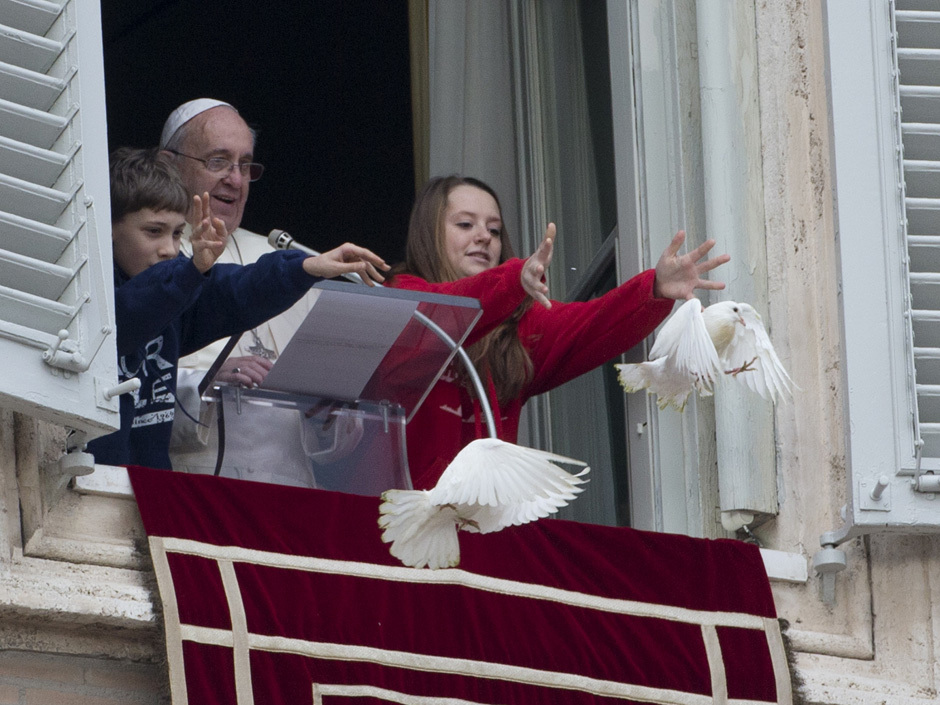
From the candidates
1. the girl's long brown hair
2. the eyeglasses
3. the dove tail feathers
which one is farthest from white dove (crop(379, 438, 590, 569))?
the eyeglasses

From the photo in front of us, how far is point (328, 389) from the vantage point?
4.36 metres

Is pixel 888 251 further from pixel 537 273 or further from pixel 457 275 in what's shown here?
pixel 457 275

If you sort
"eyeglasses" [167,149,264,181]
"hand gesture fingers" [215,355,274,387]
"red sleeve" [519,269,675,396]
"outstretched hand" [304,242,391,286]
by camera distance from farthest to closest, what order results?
"eyeglasses" [167,149,264,181] < "red sleeve" [519,269,675,396] < "hand gesture fingers" [215,355,274,387] < "outstretched hand" [304,242,391,286]

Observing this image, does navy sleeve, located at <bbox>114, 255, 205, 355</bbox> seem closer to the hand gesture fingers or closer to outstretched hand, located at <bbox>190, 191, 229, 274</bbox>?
outstretched hand, located at <bbox>190, 191, 229, 274</bbox>

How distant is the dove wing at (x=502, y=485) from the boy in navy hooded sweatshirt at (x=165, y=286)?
53 centimetres

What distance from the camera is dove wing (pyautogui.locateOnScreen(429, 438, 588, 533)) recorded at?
12.1ft

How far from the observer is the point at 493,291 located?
15.0ft

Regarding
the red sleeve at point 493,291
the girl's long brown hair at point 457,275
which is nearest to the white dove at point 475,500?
the red sleeve at point 493,291

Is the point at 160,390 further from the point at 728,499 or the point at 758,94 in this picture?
the point at 758,94

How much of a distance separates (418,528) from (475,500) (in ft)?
0.51

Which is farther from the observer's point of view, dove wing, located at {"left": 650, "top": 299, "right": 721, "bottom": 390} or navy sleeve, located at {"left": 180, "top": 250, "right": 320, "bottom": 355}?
navy sleeve, located at {"left": 180, "top": 250, "right": 320, "bottom": 355}

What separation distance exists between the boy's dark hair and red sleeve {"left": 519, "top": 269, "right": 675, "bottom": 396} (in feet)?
2.82

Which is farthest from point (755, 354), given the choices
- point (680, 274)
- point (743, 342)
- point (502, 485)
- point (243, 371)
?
point (243, 371)

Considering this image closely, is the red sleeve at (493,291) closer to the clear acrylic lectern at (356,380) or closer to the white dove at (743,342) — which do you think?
the clear acrylic lectern at (356,380)
